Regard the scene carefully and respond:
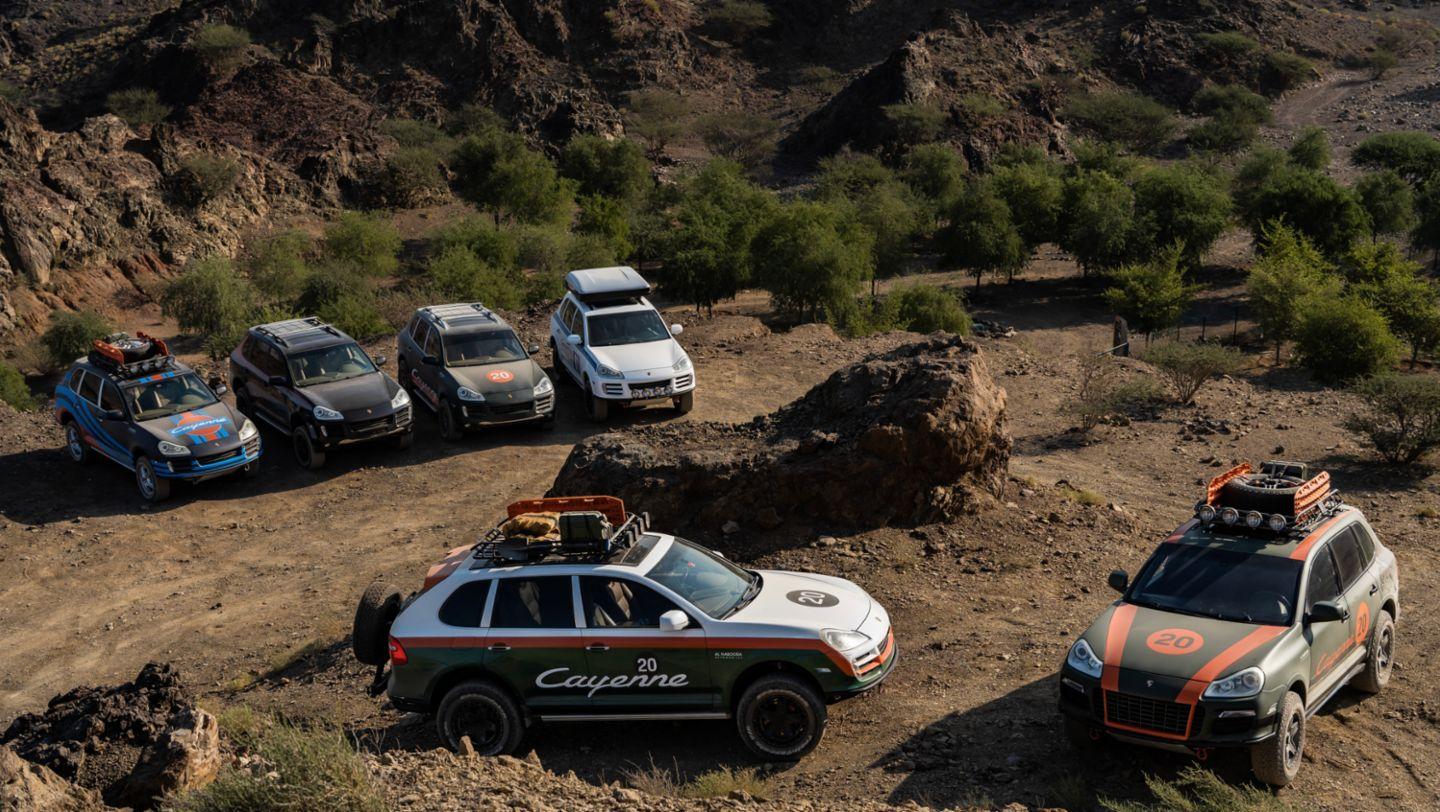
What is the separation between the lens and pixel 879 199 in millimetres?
45438

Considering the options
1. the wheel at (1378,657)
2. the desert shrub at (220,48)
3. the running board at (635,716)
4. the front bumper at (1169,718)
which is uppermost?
the desert shrub at (220,48)

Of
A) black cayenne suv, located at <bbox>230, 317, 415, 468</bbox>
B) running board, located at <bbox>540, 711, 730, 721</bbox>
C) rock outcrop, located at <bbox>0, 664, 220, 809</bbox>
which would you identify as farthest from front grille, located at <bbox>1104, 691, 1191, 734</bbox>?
black cayenne suv, located at <bbox>230, 317, 415, 468</bbox>

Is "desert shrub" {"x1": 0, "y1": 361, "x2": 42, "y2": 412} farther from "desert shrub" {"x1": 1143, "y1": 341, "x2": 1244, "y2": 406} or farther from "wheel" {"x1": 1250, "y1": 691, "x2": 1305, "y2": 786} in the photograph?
"wheel" {"x1": 1250, "y1": 691, "x2": 1305, "y2": 786}

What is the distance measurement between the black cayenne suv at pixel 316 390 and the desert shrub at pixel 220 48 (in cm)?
4725

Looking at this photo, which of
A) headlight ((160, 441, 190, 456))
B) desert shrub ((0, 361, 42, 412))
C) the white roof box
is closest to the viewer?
headlight ((160, 441, 190, 456))

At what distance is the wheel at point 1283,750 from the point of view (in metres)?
8.09

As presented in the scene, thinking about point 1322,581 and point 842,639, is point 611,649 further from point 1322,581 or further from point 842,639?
point 1322,581

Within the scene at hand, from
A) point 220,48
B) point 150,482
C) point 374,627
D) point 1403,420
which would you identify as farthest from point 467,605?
point 220,48

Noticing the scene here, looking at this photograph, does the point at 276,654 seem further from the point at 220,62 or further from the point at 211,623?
the point at 220,62

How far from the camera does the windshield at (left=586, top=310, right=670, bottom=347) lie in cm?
1975

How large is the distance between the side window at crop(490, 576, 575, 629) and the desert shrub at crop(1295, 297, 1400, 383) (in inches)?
806

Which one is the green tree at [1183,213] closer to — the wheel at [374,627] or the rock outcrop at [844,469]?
the rock outcrop at [844,469]

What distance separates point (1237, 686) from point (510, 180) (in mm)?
42492

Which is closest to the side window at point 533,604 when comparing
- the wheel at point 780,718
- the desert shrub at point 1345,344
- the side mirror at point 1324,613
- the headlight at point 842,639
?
the wheel at point 780,718
